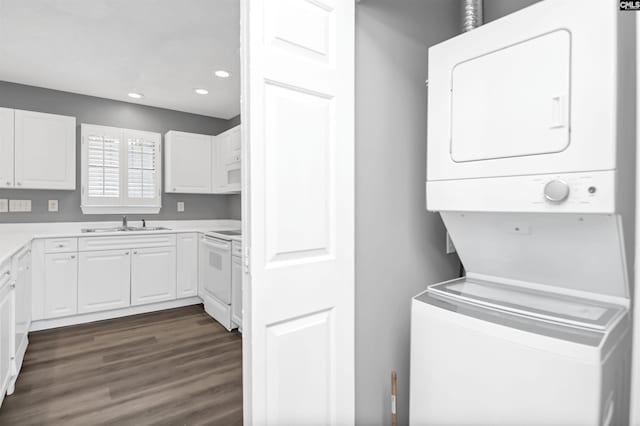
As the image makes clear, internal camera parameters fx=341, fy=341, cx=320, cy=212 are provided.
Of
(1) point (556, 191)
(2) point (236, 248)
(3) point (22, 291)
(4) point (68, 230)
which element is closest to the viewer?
(1) point (556, 191)

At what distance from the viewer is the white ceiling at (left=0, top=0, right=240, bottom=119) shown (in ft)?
7.16

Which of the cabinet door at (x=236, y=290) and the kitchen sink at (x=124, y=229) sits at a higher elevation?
the kitchen sink at (x=124, y=229)

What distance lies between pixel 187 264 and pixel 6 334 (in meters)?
2.09

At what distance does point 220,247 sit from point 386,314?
7.68 ft

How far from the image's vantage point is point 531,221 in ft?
3.98

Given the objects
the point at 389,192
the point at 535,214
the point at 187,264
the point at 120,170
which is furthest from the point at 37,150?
the point at 535,214

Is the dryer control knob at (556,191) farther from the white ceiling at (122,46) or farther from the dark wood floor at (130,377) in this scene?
the white ceiling at (122,46)

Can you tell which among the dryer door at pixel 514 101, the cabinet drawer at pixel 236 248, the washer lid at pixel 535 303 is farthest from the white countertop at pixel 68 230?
the dryer door at pixel 514 101

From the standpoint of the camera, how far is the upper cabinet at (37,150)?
3262 mm

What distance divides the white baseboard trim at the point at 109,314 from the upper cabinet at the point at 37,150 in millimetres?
1335

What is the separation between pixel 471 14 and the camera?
148cm

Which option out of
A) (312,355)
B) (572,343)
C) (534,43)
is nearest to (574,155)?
(534,43)

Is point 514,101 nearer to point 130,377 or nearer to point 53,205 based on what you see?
point 130,377

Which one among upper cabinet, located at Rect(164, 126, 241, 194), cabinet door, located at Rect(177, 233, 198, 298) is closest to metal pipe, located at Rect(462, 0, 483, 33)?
upper cabinet, located at Rect(164, 126, 241, 194)
